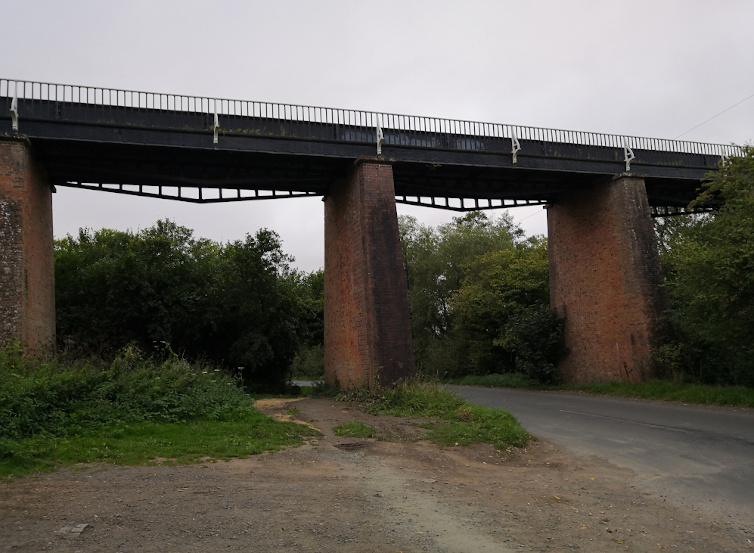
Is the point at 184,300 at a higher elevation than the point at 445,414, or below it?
higher

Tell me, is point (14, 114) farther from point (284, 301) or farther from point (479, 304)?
point (479, 304)

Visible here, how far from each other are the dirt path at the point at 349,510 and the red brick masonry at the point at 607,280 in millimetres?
12661

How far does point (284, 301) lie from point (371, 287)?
23.6 ft

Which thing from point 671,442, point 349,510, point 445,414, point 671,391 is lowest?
point 671,391

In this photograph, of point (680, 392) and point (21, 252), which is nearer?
point (21, 252)

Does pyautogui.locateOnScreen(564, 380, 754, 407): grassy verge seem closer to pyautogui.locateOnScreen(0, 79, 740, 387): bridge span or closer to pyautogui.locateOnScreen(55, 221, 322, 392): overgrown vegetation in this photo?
pyautogui.locateOnScreen(0, 79, 740, 387): bridge span

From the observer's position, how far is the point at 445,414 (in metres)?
11.9

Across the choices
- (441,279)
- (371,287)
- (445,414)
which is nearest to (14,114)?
(371,287)

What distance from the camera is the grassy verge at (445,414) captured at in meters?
9.73

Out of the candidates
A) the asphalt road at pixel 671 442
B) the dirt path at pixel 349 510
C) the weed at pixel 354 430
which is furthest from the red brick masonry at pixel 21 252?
the asphalt road at pixel 671 442

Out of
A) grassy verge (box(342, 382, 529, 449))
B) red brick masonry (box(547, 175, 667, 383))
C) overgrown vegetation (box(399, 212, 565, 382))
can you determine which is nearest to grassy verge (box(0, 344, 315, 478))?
grassy verge (box(342, 382, 529, 449))

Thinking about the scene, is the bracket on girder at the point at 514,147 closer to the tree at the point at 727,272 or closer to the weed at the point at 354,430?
the tree at the point at 727,272

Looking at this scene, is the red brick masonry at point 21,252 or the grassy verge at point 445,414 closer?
the grassy verge at point 445,414

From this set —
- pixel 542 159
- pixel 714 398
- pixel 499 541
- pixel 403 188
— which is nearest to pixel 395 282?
pixel 403 188
